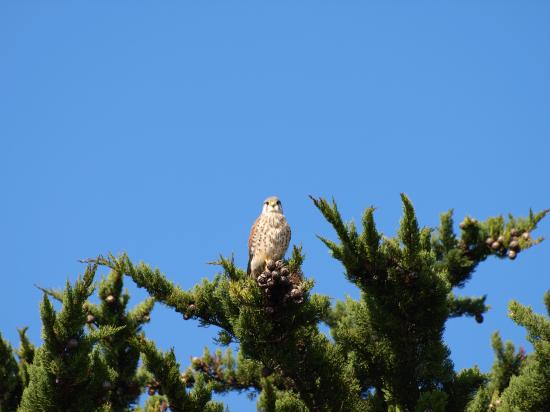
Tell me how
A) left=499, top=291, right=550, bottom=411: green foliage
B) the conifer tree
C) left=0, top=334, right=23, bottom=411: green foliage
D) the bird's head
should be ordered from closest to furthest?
the conifer tree → left=499, top=291, right=550, bottom=411: green foliage → left=0, top=334, right=23, bottom=411: green foliage → the bird's head

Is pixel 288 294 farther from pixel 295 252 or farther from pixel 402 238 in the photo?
pixel 402 238

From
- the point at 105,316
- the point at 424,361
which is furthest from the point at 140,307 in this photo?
the point at 424,361

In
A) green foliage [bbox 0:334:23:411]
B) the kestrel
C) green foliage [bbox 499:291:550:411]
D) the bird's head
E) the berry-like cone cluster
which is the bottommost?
green foliage [bbox 499:291:550:411]

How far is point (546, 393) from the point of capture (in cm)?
573

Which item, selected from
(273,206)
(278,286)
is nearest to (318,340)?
(278,286)

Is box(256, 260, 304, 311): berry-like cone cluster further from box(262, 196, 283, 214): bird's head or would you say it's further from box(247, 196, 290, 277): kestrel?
box(262, 196, 283, 214): bird's head

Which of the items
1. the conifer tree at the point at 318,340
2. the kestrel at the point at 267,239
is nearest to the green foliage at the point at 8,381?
the conifer tree at the point at 318,340

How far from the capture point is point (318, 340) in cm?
567

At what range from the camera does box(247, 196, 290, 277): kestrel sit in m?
7.11

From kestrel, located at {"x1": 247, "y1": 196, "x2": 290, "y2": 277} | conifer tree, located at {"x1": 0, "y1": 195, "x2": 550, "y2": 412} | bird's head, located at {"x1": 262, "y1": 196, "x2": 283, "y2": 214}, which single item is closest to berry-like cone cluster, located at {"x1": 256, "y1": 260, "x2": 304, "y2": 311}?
conifer tree, located at {"x1": 0, "y1": 195, "x2": 550, "y2": 412}

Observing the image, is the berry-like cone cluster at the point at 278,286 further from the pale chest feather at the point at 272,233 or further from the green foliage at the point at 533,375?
the green foliage at the point at 533,375

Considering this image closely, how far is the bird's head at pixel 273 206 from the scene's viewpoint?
7.53 m

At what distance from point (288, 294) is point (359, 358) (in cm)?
127

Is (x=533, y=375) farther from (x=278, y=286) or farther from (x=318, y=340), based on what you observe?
(x=278, y=286)
